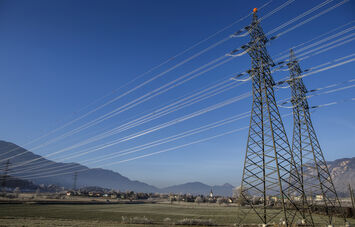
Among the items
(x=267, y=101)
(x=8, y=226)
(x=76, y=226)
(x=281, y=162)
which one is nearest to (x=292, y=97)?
(x=267, y=101)

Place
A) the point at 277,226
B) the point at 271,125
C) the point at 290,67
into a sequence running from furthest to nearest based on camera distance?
the point at 290,67 → the point at 277,226 → the point at 271,125

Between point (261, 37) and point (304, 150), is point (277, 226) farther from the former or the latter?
point (261, 37)

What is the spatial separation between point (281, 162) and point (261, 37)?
47.2ft

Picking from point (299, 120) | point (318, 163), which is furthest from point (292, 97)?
point (318, 163)

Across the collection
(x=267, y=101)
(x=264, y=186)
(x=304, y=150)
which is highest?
(x=267, y=101)

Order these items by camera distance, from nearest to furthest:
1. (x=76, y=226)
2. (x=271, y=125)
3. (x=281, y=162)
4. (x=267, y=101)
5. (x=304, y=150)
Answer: (x=281, y=162) < (x=271, y=125) < (x=267, y=101) < (x=76, y=226) < (x=304, y=150)

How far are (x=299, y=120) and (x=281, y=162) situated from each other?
14.1 meters

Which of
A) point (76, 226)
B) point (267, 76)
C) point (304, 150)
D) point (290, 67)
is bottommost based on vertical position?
point (76, 226)

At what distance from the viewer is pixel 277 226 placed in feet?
81.2

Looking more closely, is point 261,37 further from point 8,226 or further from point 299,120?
point 8,226

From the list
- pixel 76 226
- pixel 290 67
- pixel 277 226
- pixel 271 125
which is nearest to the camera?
pixel 271 125

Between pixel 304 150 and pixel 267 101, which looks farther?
pixel 304 150

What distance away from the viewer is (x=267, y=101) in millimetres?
22812

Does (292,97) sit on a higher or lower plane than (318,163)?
higher
